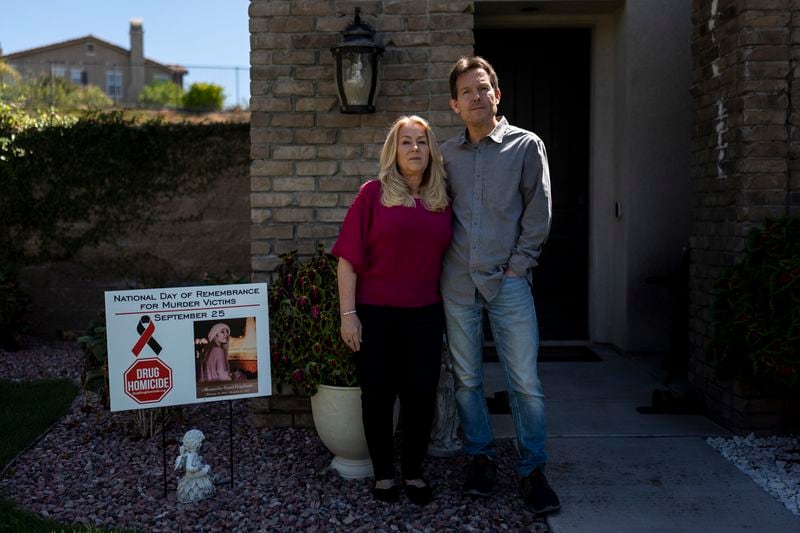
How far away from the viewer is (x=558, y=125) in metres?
6.75

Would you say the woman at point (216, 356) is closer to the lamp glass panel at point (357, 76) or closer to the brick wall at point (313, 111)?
the brick wall at point (313, 111)

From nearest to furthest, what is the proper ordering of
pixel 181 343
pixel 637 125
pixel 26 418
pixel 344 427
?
pixel 181 343 → pixel 344 427 → pixel 26 418 → pixel 637 125

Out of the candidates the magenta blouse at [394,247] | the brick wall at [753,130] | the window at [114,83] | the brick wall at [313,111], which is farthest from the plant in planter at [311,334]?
the window at [114,83]

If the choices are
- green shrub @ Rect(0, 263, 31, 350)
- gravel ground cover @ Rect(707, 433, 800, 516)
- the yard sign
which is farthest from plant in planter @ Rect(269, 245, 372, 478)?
green shrub @ Rect(0, 263, 31, 350)

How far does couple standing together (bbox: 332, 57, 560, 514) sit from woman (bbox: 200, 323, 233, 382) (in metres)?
0.64

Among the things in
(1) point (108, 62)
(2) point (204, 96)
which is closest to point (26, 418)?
(2) point (204, 96)

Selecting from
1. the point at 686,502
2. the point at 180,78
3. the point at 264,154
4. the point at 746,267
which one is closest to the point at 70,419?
the point at 264,154

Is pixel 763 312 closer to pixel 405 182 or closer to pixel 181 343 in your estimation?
pixel 405 182

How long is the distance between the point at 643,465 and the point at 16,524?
290 cm

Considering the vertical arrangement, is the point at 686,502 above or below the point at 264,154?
below

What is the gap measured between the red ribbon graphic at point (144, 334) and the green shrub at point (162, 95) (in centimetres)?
2668

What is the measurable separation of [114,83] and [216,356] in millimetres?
36106

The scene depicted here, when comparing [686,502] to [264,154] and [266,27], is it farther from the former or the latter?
[266,27]

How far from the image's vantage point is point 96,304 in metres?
7.73
